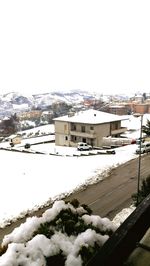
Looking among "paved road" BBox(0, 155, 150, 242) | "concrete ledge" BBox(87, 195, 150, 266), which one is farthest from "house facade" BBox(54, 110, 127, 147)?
"concrete ledge" BBox(87, 195, 150, 266)

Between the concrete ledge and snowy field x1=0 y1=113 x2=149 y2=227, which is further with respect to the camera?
snowy field x1=0 y1=113 x2=149 y2=227

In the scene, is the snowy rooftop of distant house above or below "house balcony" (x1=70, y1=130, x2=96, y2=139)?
above

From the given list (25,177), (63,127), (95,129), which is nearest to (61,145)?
(63,127)

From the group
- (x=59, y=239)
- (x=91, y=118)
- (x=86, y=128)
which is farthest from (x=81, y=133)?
(x=59, y=239)

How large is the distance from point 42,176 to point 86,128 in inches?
754

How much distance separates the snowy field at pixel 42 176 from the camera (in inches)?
752

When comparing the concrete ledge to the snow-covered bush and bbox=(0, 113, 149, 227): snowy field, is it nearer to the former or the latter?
the snow-covered bush

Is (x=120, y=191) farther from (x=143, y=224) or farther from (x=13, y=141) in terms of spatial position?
(x=13, y=141)

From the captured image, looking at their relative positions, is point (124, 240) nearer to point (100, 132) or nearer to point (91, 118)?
point (100, 132)

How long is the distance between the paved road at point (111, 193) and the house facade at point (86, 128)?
51.5 ft

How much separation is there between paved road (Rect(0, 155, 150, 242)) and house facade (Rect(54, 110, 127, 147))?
15.7m

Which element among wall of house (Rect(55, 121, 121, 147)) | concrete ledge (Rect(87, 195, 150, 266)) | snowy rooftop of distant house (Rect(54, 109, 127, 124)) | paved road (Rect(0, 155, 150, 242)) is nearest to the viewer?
concrete ledge (Rect(87, 195, 150, 266))

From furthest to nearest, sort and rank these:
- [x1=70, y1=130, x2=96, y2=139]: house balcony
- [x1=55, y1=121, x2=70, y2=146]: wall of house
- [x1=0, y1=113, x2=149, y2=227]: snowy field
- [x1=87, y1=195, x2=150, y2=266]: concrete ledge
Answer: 1. [x1=55, y1=121, x2=70, y2=146]: wall of house
2. [x1=70, y1=130, x2=96, y2=139]: house balcony
3. [x1=0, y1=113, x2=149, y2=227]: snowy field
4. [x1=87, y1=195, x2=150, y2=266]: concrete ledge

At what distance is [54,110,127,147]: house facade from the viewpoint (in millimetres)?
42450
